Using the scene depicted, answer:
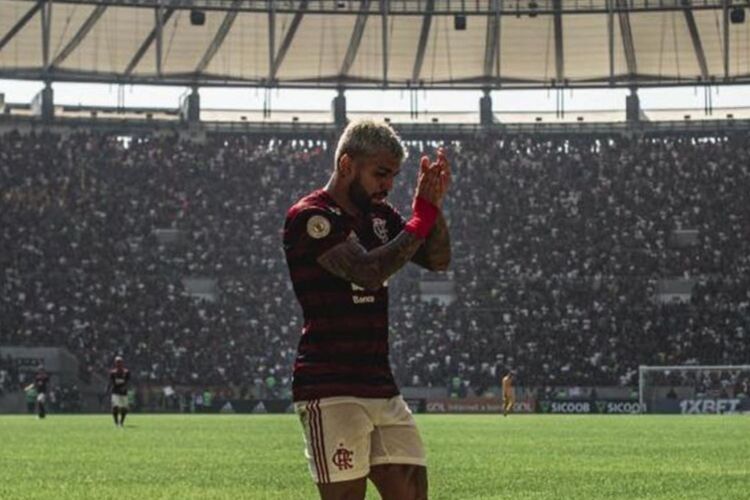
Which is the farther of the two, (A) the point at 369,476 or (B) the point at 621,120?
(B) the point at 621,120

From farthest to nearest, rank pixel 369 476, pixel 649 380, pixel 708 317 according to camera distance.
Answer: pixel 708 317 → pixel 649 380 → pixel 369 476

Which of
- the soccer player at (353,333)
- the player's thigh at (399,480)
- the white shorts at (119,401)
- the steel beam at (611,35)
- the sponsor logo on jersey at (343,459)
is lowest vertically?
the white shorts at (119,401)

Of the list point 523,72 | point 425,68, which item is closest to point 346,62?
point 425,68

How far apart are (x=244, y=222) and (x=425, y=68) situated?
12116 millimetres

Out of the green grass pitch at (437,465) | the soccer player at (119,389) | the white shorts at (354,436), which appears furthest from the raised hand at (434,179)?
the soccer player at (119,389)

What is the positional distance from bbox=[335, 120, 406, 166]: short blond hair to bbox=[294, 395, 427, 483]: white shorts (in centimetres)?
108

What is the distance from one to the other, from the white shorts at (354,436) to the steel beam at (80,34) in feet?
191

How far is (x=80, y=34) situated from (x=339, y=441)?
5998 centimetres

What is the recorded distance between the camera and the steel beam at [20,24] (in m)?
61.7

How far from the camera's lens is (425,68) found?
68.9 meters

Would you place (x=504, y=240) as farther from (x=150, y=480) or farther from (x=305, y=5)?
(x=150, y=480)

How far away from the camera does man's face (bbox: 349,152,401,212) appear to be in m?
6.22

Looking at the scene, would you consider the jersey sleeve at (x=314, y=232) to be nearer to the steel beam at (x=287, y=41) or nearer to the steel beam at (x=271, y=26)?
the steel beam at (x=271, y=26)

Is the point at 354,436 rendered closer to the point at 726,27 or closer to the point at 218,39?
the point at 726,27
